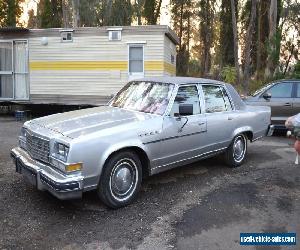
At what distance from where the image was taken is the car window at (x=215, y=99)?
6406mm

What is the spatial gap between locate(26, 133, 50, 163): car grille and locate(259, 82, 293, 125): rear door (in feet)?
23.3

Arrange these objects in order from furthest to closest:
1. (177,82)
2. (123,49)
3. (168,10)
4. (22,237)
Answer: (168,10), (123,49), (177,82), (22,237)

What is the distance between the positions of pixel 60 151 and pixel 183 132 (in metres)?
2.02

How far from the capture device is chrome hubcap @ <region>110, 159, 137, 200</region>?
4.87 metres

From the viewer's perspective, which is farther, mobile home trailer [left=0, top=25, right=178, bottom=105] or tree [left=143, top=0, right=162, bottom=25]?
tree [left=143, top=0, right=162, bottom=25]

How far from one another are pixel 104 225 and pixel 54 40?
11473 millimetres

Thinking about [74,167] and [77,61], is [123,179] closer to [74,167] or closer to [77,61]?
[74,167]

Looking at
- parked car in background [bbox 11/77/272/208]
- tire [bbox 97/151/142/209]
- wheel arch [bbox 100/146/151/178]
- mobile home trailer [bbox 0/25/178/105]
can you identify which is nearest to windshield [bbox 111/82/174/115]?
parked car in background [bbox 11/77/272/208]

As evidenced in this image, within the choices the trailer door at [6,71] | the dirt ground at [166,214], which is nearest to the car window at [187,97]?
the dirt ground at [166,214]

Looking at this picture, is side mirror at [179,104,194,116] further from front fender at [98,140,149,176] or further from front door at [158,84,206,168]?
front fender at [98,140,149,176]

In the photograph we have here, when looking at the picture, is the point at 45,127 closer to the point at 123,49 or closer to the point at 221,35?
the point at 123,49

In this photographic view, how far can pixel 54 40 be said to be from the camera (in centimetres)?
1454

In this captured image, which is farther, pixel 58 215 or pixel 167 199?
pixel 167 199

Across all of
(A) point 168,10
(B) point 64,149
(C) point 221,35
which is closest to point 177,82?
(B) point 64,149
